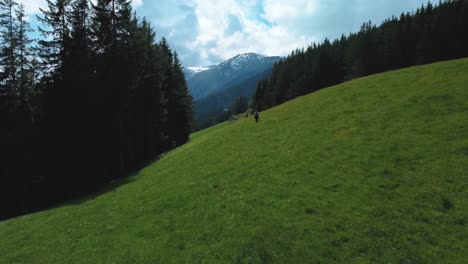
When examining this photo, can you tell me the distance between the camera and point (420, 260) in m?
12.5

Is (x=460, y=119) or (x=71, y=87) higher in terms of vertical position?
(x=71, y=87)

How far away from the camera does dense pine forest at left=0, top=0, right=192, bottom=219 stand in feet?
126

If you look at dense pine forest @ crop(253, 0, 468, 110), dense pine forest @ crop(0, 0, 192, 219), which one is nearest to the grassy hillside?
dense pine forest @ crop(0, 0, 192, 219)

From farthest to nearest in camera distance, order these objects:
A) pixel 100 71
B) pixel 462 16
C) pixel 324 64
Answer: pixel 324 64 < pixel 462 16 < pixel 100 71

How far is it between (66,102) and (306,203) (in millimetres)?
35433

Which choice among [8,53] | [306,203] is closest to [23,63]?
[8,53]

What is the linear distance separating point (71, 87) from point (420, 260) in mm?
41464

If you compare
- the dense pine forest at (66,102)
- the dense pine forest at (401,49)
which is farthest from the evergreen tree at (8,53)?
the dense pine forest at (401,49)

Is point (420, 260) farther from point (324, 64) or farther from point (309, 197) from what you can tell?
point (324, 64)

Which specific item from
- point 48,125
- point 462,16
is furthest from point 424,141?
point 462,16

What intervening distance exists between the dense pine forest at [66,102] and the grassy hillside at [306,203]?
1201 cm

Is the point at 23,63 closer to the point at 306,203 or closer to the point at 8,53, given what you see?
the point at 8,53

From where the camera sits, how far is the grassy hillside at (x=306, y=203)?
559 inches

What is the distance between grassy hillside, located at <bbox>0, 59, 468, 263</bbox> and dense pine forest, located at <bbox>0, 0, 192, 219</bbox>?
1201 cm
